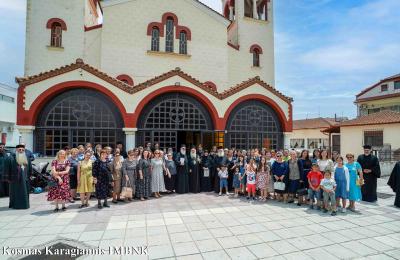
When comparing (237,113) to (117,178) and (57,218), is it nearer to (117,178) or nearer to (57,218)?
(117,178)

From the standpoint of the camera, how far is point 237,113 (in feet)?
46.5

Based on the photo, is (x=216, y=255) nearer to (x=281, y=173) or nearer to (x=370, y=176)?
(x=281, y=173)

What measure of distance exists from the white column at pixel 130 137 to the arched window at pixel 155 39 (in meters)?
7.04

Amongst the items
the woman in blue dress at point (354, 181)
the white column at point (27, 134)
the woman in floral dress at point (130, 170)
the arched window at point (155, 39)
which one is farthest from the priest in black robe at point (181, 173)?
the arched window at point (155, 39)

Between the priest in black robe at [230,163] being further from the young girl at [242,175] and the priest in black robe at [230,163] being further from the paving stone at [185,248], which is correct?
the paving stone at [185,248]

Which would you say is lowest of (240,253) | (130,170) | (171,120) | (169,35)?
(240,253)

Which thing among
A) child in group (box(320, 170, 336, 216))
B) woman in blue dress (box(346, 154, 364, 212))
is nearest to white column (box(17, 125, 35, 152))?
child in group (box(320, 170, 336, 216))

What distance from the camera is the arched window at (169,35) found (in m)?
16.7

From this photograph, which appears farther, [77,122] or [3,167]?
[77,122]

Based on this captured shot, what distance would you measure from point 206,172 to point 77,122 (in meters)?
6.88

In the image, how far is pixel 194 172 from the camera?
10.2m

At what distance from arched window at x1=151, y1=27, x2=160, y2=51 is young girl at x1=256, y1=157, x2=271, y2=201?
37.7ft

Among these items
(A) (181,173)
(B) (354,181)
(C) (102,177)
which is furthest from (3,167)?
(B) (354,181)

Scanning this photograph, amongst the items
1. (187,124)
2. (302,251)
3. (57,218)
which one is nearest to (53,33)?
(187,124)
